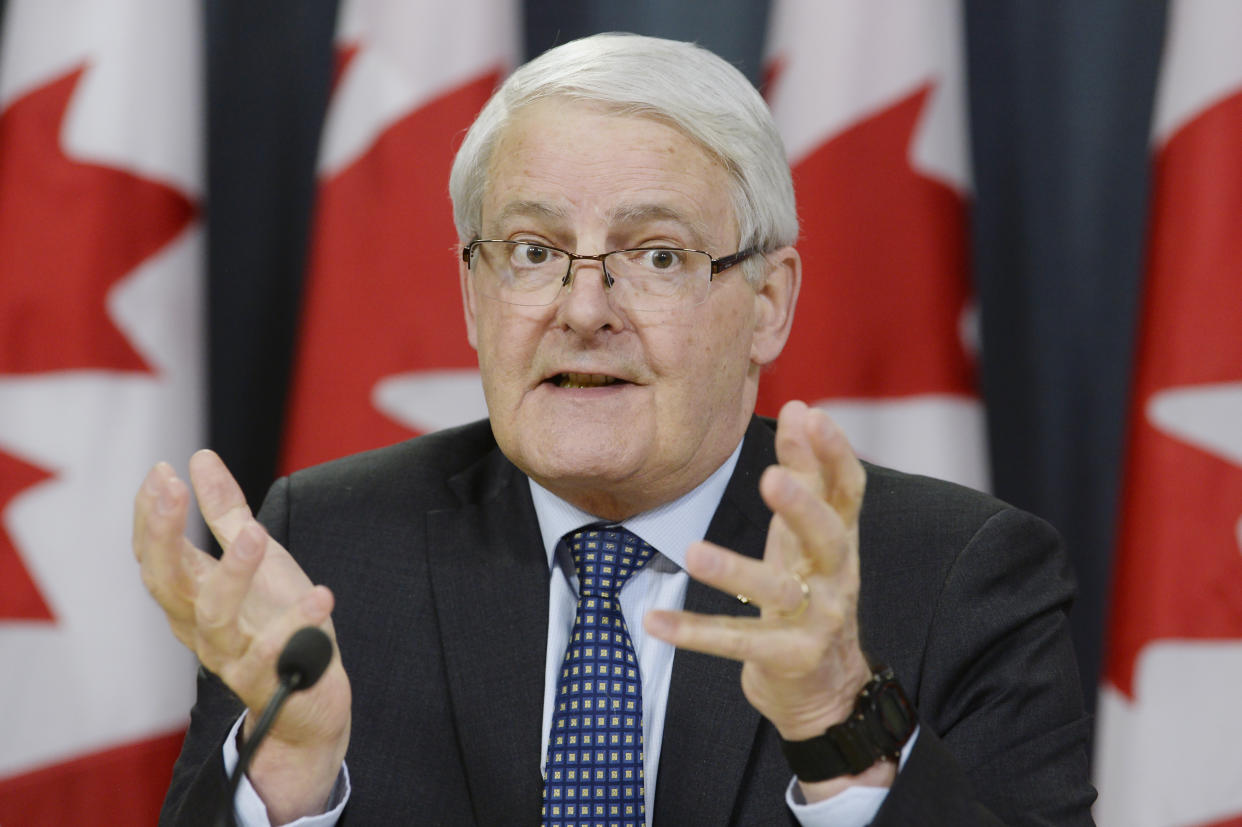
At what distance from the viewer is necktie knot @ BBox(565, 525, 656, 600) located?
73.0 inches

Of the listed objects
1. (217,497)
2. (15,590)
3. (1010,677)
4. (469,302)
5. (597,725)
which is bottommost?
(15,590)

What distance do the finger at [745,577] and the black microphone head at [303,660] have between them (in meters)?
0.39

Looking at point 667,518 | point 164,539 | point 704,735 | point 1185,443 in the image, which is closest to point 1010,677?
point 704,735

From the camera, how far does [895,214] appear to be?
2.64m

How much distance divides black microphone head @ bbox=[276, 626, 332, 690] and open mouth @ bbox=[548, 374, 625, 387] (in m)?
0.64

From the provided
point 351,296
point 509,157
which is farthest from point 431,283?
point 509,157

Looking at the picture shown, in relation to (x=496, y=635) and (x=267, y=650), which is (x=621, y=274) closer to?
(x=496, y=635)

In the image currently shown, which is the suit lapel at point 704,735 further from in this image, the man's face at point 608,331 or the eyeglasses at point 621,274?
the eyeglasses at point 621,274

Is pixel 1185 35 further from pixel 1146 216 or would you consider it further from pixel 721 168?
pixel 721 168

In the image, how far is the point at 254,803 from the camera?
1.50 metres

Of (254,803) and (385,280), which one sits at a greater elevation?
(385,280)

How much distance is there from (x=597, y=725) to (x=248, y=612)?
533mm

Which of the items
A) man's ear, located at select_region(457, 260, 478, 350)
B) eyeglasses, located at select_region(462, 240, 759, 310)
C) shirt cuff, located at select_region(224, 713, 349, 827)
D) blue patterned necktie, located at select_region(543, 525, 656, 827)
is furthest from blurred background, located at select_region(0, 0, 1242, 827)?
shirt cuff, located at select_region(224, 713, 349, 827)

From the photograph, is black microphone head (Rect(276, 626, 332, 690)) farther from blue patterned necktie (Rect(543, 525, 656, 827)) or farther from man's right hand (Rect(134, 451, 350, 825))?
blue patterned necktie (Rect(543, 525, 656, 827))
